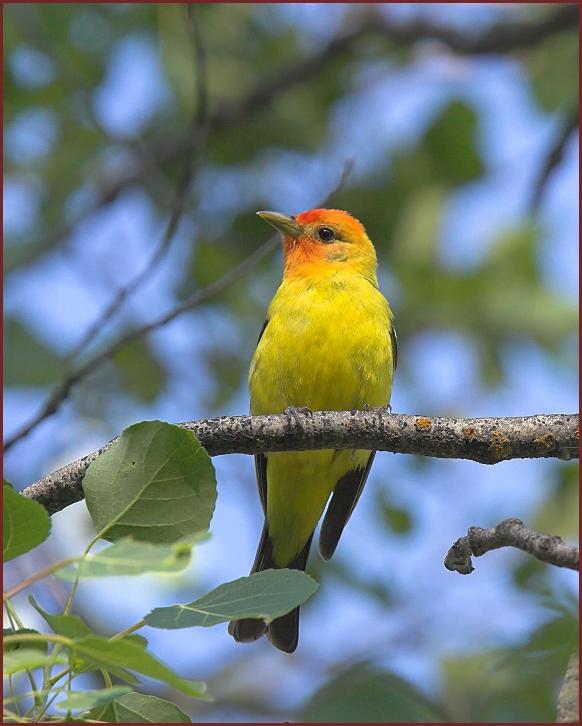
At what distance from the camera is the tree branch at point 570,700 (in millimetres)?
2357

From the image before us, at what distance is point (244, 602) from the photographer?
2.30 m

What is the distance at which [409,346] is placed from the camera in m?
8.58

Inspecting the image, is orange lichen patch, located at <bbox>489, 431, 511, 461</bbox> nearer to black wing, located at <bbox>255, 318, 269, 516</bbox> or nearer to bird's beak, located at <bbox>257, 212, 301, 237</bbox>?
black wing, located at <bbox>255, 318, 269, 516</bbox>

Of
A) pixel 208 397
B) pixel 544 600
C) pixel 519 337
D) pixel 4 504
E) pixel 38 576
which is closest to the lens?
pixel 38 576

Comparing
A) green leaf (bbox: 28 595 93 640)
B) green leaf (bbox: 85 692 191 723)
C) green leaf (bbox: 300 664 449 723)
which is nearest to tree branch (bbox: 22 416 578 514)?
green leaf (bbox: 85 692 191 723)

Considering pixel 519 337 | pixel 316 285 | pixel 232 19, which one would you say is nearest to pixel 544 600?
pixel 316 285

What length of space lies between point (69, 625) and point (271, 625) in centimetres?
315

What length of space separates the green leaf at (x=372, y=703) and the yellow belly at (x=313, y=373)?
45.4 inches

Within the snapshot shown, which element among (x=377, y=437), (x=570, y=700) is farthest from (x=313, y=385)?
(x=570, y=700)

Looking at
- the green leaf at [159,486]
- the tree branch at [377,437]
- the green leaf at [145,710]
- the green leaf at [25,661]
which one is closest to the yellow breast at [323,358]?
the tree branch at [377,437]

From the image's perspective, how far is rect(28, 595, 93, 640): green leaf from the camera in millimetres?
2000

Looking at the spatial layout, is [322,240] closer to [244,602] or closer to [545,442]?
[545,442]

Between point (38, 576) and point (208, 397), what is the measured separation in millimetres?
6293

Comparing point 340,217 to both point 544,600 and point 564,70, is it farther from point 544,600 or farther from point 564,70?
point 544,600
